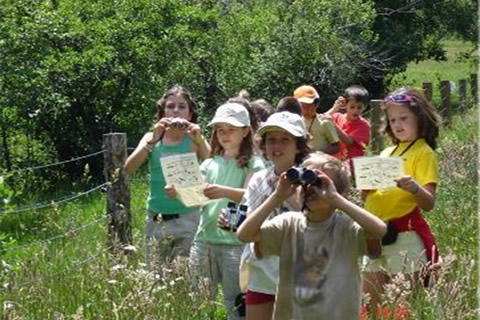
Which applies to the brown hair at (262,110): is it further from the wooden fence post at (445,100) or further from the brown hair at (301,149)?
the wooden fence post at (445,100)

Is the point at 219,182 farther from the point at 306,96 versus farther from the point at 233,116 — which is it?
the point at 306,96

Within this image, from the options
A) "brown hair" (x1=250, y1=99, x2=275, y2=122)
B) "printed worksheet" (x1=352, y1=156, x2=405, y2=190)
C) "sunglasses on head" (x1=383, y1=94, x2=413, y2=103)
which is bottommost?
"printed worksheet" (x1=352, y1=156, x2=405, y2=190)

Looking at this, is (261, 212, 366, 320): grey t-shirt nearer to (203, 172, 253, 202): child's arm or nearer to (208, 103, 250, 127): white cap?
(203, 172, 253, 202): child's arm

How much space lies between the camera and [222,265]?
18.1 feet

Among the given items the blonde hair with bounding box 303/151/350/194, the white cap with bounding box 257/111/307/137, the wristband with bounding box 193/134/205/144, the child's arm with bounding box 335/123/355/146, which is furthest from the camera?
the child's arm with bounding box 335/123/355/146

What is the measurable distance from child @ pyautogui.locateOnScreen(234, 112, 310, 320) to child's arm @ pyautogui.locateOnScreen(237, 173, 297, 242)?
1.45ft

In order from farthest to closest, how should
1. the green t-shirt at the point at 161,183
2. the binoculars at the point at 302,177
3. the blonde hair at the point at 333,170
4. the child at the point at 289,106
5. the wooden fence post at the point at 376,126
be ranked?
1. the wooden fence post at the point at 376,126
2. the child at the point at 289,106
3. the green t-shirt at the point at 161,183
4. the blonde hair at the point at 333,170
5. the binoculars at the point at 302,177

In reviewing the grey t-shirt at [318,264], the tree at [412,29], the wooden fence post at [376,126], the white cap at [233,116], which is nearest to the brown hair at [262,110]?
the white cap at [233,116]

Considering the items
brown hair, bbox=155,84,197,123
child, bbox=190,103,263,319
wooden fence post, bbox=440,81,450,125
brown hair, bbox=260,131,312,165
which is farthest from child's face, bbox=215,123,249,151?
wooden fence post, bbox=440,81,450,125

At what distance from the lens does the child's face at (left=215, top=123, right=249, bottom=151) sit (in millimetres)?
5543

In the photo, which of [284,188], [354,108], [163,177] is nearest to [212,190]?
[163,177]

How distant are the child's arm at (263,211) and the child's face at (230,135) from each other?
141cm

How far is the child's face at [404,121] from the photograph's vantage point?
5.24 meters

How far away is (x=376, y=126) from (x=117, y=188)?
19.4ft
